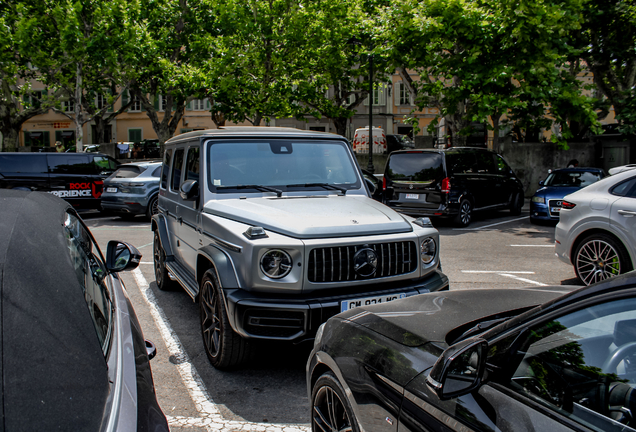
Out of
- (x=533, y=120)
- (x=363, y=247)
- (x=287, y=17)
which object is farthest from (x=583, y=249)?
(x=287, y=17)

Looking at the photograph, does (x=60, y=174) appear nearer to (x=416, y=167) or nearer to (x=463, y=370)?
(x=416, y=167)

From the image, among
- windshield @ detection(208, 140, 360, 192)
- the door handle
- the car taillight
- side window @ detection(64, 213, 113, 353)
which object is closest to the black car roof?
side window @ detection(64, 213, 113, 353)

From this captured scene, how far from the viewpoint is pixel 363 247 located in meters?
4.06

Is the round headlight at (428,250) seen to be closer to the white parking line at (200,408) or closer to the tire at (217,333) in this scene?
the tire at (217,333)

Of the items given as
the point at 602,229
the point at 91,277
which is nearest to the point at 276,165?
the point at 91,277

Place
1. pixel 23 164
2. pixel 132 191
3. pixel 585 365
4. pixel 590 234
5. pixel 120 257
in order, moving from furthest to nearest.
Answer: pixel 23 164 → pixel 132 191 → pixel 590 234 → pixel 120 257 → pixel 585 365

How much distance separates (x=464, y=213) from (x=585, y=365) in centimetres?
1178

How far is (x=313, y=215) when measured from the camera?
428 cm

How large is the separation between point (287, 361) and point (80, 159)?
12.7 m

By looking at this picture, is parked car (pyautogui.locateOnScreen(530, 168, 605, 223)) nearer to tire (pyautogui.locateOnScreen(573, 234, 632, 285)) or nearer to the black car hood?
tire (pyautogui.locateOnScreen(573, 234, 632, 285))

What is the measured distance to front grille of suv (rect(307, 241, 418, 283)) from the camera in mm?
3918

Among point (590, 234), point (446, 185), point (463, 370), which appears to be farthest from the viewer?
point (446, 185)

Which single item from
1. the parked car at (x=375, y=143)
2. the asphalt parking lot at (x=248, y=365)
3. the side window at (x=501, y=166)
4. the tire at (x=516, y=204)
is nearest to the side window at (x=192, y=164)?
the asphalt parking lot at (x=248, y=365)

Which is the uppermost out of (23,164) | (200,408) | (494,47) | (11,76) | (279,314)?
(11,76)
